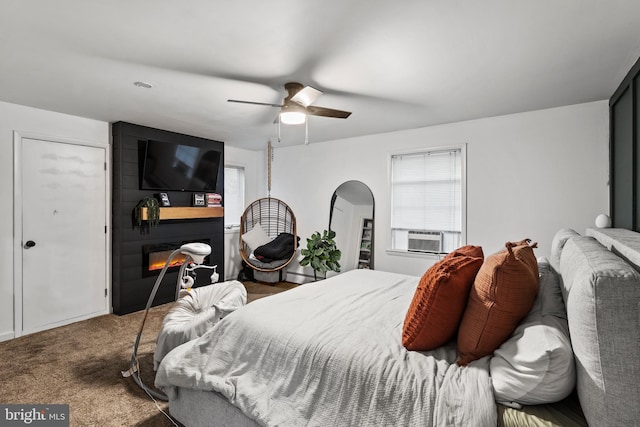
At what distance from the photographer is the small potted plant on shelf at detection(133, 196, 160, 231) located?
421cm

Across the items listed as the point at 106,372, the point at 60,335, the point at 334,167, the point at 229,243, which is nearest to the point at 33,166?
the point at 60,335

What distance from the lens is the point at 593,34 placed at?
2.03 metres

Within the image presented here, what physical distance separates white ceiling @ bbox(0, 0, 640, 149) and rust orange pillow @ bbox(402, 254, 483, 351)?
141 centimetres

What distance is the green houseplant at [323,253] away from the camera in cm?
491

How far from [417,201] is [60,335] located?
4435 millimetres

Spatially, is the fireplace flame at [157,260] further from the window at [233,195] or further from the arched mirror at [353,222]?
the arched mirror at [353,222]

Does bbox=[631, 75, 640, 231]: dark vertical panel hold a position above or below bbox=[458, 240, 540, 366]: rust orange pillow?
above

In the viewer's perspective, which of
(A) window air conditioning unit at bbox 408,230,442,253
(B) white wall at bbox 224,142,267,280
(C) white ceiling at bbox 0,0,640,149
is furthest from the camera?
(B) white wall at bbox 224,142,267,280

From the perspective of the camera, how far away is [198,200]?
16.4 ft

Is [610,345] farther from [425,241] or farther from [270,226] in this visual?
[270,226]

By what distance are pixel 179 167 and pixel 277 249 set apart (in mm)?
1919

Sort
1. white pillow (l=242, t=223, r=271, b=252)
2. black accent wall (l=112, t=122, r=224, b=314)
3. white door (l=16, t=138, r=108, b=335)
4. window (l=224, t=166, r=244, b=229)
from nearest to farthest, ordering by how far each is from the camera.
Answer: white door (l=16, t=138, r=108, b=335) < black accent wall (l=112, t=122, r=224, b=314) < white pillow (l=242, t=223, r=271, b=252) < window (l=224, t=166, r=244, b=229)

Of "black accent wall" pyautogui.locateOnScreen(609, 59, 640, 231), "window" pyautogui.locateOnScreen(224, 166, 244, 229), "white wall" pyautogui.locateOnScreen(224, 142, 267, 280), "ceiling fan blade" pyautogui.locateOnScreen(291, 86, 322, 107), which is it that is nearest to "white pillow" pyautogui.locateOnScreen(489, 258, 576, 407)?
"black accent wall" pyautogui.locateOnScreen(609, 59, 640, 231)

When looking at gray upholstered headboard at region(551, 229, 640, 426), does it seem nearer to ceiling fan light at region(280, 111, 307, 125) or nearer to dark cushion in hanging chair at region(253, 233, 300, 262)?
ceiling fan light at region(280, 111, 307, 125)
